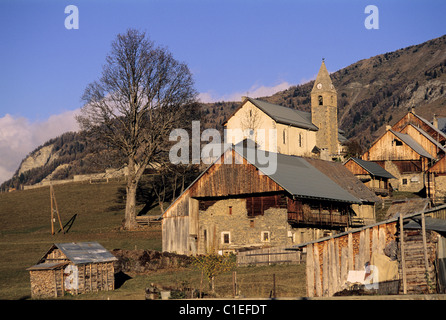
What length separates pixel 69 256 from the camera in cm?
3272

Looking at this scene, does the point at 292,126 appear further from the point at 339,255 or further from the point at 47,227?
the point at 339,255

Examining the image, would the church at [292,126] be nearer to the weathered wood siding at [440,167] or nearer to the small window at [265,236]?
the weathered wood siding at [440,167]

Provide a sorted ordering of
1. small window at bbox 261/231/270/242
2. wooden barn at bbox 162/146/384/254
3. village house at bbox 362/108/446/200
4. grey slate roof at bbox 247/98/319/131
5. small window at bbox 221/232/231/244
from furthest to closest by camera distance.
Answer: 1. grey slate roof at bbox 247/98/319/131
2. village house at bbox 362/108/446/200
3. small window at bbox 221/232/231/244
4. small window at bbox 261/231/270/242
5. wooden barn at bbox 162/146/384/254

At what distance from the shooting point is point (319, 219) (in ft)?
162

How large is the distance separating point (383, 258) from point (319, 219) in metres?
21.6

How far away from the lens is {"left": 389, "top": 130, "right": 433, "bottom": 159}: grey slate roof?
262 ft

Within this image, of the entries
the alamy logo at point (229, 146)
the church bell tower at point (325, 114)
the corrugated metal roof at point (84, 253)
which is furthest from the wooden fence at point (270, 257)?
the church bell tower at point (325, 114)

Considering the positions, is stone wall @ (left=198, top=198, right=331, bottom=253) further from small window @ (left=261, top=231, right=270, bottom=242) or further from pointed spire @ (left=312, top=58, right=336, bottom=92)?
pointed spire @ (left=312, top=58, right=336, bottom=92)

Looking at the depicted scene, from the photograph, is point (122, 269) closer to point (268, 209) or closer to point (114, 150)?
point (268, 209)

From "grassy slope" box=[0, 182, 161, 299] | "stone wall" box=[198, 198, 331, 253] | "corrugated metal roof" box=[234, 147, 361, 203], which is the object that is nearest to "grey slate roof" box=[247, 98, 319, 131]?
"grassy slope" box=[0, 182, 161, 299]

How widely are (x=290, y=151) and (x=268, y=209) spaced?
150 feet

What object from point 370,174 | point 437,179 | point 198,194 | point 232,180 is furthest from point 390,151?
point 198,194

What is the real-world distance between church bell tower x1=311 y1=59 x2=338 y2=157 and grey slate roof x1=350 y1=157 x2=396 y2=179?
72.8 feet

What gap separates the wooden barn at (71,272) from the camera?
31938mm
